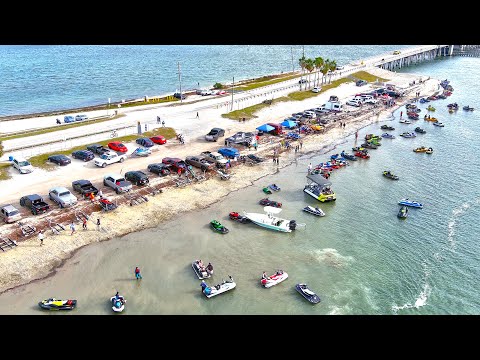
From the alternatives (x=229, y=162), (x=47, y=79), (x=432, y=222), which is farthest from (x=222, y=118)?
(x=47, y=79)

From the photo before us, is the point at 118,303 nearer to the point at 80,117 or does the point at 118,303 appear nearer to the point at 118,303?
the point at 118,303

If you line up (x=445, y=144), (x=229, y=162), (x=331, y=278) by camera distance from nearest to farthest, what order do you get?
1. (x=331, y=278)
2. (x=229, y=162)
3. (x=445, y=144)

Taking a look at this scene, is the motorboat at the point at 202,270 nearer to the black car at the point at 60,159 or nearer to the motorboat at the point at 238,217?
the motorboat at the point at 238,217

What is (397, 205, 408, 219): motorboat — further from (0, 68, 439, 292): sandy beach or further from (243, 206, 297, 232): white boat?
(0, 68, 439, 292): sandy beach

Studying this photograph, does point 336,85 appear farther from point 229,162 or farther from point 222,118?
point 229,162

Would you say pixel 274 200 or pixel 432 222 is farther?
pixel 274 200

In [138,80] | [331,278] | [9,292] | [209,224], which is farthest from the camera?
[138,80]

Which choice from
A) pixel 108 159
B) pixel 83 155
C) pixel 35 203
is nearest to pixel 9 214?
pixel 35 203

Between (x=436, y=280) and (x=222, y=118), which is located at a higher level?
(x=222, y=118)
